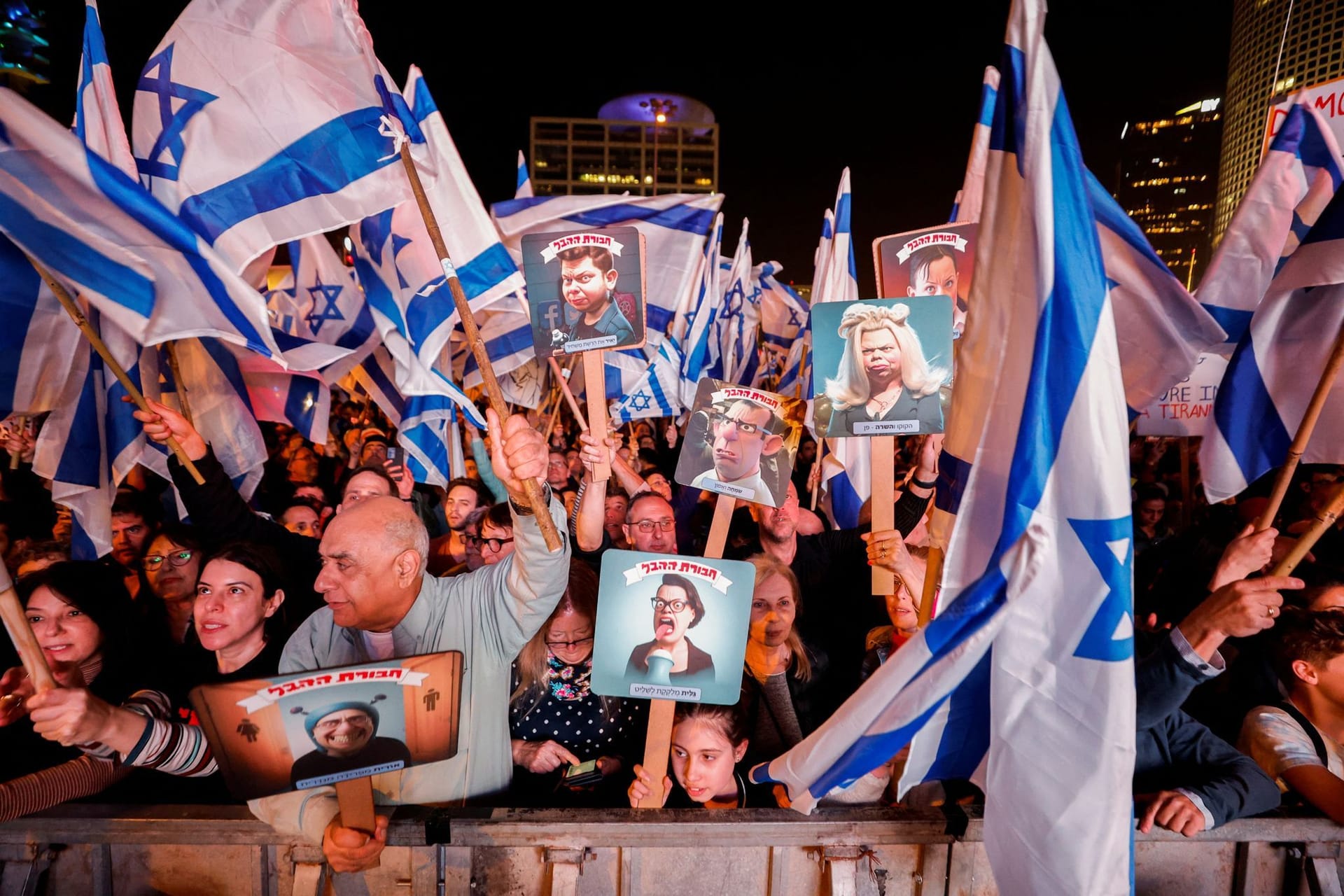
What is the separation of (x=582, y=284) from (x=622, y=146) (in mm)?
108466

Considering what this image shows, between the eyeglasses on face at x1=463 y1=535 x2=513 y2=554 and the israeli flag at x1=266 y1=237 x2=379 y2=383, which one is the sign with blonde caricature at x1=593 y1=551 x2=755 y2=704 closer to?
the eyeglasses on face at x1=463 y1=535 x2=513 y2=554

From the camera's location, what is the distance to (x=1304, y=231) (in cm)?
366

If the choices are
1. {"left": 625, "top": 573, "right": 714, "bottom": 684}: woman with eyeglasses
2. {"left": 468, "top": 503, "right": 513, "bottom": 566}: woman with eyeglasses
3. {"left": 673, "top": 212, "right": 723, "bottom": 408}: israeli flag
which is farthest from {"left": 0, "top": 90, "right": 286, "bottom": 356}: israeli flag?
{"left": 673, "top": 212, "right": 723, "bottom": 408}: israeli flag

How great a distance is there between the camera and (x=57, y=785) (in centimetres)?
228

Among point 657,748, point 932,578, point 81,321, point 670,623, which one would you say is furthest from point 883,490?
point 81,321

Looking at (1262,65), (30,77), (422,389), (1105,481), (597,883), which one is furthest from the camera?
(1262,65)

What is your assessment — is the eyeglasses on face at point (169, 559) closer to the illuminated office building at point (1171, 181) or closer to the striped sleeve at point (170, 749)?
the striped sleeve at point (170, 749)

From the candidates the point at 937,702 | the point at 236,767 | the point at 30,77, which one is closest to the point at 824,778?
the point at 937,702

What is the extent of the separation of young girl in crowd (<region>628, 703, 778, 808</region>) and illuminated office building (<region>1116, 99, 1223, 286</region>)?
327 feet

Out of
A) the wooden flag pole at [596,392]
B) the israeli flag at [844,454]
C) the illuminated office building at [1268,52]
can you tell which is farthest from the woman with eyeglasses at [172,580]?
the illuminated office building at [1268,52]

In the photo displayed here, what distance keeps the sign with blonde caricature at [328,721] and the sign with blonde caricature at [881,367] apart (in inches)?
72.8

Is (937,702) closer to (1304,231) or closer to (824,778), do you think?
(824,778)

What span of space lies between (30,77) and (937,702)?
20.6 metres

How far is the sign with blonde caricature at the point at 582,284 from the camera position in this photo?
3416mm
